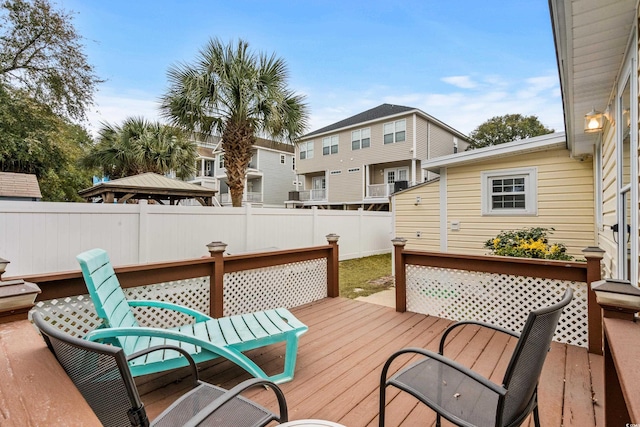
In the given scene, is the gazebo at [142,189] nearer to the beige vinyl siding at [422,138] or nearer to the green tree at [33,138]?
the green tree at [33,138]

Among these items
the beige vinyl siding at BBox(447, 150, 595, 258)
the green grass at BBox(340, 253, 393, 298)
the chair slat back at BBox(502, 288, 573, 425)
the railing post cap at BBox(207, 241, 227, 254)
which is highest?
the beige vinyl siding at BBox(447, 150, 595, 258)

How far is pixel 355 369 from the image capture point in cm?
269

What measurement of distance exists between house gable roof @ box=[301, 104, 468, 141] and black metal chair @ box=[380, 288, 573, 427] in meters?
15.7

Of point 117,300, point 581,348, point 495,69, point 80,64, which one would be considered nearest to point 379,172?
point 495,69

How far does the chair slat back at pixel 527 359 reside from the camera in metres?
1.20

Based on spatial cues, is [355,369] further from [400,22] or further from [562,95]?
[400,22]

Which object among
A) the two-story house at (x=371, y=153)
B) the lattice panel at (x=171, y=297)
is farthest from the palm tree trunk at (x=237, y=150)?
the two-story house at (x=371, y=153)

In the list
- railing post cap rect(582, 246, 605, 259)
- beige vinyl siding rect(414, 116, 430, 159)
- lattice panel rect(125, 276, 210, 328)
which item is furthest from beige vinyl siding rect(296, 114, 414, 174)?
lattice panel rect(125, 276, 210, 328)

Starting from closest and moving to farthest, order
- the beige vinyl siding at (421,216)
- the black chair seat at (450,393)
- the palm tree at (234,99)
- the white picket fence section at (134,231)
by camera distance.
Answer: the black chair seat at (450,393) → the white picket fence section at (134,231) → the palm tree at (234,99) → the beige vinyl siding at (421,216)

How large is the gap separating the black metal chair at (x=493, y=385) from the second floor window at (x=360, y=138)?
55.7 feet

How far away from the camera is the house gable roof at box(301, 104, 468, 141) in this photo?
53.3 feet

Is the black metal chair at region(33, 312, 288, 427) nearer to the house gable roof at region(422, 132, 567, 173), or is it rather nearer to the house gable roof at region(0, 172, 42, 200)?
the house gable roof at region(422, 132, 567, 173)

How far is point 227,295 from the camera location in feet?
12.5

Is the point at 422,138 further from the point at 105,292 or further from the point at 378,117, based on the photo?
the point at 105,292
